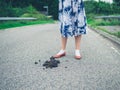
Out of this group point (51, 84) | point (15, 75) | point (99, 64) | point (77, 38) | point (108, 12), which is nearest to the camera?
point (51, 84)

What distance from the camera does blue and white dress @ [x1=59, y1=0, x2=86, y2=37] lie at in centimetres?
608

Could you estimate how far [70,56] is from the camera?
252 inches

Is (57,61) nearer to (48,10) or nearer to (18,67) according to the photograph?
(18,67)

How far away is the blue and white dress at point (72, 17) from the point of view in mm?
6078

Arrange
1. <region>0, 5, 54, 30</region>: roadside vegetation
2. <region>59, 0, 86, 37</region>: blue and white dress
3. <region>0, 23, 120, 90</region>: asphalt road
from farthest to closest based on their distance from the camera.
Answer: <region>0, 5, 54, 30</region>: roadside vegetation < <region>59, 0, 86, 37</region>: blue and white dress < <region>0, 23, 120, 90</region>: asphalt road

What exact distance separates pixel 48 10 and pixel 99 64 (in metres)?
77.3

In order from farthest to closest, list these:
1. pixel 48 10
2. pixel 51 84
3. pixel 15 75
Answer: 1. pixel 48 10
2. pixel 15 75
3. pixel 51 84

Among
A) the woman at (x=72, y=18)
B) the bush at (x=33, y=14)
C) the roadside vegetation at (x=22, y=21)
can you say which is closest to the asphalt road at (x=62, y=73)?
the woman at (x=72, y=18)

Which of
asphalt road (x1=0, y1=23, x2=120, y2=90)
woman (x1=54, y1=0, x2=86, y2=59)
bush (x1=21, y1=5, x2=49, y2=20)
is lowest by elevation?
bush (x1=21, y1=5, x2=49, y2=20)

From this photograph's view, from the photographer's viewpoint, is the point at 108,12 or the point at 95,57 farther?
the point at 108,12

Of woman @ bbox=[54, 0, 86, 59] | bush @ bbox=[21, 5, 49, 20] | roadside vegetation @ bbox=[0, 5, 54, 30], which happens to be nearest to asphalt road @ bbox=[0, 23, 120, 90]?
woman @ bbox=[54, 0, 86, 59]

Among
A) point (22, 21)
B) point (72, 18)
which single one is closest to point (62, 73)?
point (72, 18)

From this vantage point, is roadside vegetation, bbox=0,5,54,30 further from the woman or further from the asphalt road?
the asphalt road

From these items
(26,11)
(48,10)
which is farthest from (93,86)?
(48,10)
